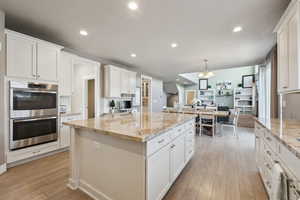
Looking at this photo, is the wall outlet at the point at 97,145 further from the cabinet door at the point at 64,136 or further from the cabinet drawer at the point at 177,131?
the cabinet door at the point at 64,136

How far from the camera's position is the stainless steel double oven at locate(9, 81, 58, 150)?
2.32 m

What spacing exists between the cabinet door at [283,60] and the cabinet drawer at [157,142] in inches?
66.2

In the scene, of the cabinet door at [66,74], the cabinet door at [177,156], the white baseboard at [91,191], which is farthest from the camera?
the cabinet door at [66,74]

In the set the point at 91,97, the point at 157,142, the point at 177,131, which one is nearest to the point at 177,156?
the point at 177,131

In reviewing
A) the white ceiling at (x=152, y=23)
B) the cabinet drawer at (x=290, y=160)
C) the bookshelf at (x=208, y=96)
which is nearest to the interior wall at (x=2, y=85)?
the white ceiling at (x=152, y=23)

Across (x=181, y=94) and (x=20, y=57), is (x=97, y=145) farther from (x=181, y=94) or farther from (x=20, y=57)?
(x=181, y=94)

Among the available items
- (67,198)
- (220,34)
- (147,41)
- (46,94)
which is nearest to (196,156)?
(67,198)

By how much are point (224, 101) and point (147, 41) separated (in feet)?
28.0

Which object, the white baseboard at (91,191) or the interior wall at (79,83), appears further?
the interior wall at (79,83)

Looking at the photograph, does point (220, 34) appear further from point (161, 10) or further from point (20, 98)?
point (20, 98)

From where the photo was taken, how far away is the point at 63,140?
309 cm

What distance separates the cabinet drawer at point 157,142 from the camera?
51.5 inches

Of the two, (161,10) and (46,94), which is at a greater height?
(161,10)

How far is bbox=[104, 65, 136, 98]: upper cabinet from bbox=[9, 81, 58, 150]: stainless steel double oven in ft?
5.40
